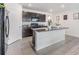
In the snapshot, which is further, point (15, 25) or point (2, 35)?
point (15, 25)

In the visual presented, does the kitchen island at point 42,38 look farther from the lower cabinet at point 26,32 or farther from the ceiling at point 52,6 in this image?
the ceiling at point 52,6

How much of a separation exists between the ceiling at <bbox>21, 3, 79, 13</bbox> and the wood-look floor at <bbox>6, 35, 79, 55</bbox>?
1041mm

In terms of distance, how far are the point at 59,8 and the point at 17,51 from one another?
1.84 meters

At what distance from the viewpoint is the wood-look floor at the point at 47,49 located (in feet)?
10.9

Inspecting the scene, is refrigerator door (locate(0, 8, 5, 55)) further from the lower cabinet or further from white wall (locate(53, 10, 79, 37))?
white wall (locate(53, 10, 79, 37))

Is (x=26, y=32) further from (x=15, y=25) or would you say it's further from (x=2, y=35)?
(x=2, y=35)

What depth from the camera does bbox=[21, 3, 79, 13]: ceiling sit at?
316 cm

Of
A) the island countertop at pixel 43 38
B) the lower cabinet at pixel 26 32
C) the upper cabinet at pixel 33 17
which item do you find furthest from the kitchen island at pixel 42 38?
the upper cabinet at pixel 33 17

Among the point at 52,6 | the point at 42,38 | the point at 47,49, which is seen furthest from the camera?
the point at 42,38

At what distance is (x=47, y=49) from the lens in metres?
3.67

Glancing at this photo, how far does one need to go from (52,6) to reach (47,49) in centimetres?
143

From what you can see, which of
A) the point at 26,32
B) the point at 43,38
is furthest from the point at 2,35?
the point at 43,38

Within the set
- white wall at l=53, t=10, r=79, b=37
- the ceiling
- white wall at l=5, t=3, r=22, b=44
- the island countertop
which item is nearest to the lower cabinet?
white wall at l=5, t=3, r=22, b=44

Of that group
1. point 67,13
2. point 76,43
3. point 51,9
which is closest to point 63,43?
point 76,43
